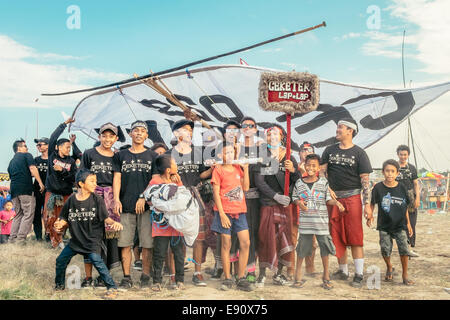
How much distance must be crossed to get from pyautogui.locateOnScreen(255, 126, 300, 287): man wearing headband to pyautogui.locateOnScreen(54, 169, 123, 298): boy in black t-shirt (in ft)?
5.95

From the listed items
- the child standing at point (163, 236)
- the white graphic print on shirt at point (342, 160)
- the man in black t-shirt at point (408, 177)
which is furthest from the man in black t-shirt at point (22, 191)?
the man in black t-shirt at point (408, 177)

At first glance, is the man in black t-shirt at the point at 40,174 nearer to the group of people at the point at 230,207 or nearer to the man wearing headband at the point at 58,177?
the man wearing headband at the point at 58,177

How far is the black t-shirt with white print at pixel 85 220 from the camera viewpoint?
395cm

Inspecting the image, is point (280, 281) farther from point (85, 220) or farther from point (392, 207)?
point (85, 220)

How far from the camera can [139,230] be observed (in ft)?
14.3

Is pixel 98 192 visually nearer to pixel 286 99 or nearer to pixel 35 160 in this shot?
pixel 286 99

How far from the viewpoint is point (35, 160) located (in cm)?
720

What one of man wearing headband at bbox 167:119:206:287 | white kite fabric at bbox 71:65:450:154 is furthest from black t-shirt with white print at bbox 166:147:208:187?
white kite fabric at bbox 71:65:450:154

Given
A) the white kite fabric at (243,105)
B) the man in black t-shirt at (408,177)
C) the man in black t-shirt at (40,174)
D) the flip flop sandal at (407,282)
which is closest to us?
the flip flop sandal at (407,282)

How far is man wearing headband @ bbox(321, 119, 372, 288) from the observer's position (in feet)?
15.4

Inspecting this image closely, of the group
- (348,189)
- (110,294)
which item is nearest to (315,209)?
(348,189)

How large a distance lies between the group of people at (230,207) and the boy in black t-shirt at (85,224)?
11mm

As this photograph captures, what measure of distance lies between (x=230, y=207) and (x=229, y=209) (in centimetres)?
3

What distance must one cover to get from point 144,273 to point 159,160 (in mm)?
1330
